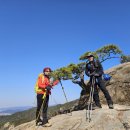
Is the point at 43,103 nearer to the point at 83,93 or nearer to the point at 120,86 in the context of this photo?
the point at 120,86

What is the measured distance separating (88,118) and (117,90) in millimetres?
15392

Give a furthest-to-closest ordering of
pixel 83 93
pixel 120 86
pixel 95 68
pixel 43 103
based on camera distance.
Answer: pixel 83 93 → pixel 120 86 → pixel 95 68 → pixel 43 103

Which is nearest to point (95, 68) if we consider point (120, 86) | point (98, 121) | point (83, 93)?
point (98, 121)

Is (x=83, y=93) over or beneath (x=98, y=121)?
over

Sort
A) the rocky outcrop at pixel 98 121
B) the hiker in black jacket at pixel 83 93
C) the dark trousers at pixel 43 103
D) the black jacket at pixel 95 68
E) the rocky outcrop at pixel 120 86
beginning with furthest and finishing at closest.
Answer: the hiker in black jacket at pixel 83 93 < the rocky outcrop at pixel 120 86 < the black jacket at pixel 95 68 < the dark trousers at pixel 43 103 < the rocky outcrop at pixel 98 121

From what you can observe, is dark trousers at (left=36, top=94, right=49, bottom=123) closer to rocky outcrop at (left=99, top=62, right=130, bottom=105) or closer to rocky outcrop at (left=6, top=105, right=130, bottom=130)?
rocky outcrop at (left=6, top=105, right=130, bottom=130)

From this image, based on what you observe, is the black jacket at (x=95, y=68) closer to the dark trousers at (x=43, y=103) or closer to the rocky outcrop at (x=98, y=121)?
the rocky outcrop at (x=98, y=121)

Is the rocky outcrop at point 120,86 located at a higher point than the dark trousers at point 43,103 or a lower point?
higher

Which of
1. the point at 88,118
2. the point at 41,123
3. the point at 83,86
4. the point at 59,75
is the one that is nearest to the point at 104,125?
the point at 88,118

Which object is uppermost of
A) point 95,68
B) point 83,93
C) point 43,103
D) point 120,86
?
point 83,93

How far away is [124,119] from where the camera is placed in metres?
16.3

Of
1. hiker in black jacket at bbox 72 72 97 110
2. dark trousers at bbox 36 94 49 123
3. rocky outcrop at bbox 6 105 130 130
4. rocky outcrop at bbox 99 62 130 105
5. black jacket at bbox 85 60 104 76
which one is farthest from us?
hiker in black jacket at bbox 72 72 97 110

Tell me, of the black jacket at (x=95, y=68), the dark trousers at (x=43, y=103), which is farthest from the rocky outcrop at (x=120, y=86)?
the dark trousers at (x=43, y=103)

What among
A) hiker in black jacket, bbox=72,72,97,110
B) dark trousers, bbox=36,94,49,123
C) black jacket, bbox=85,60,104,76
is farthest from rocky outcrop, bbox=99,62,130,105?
dark trousers, bbox=36,94,49,123
